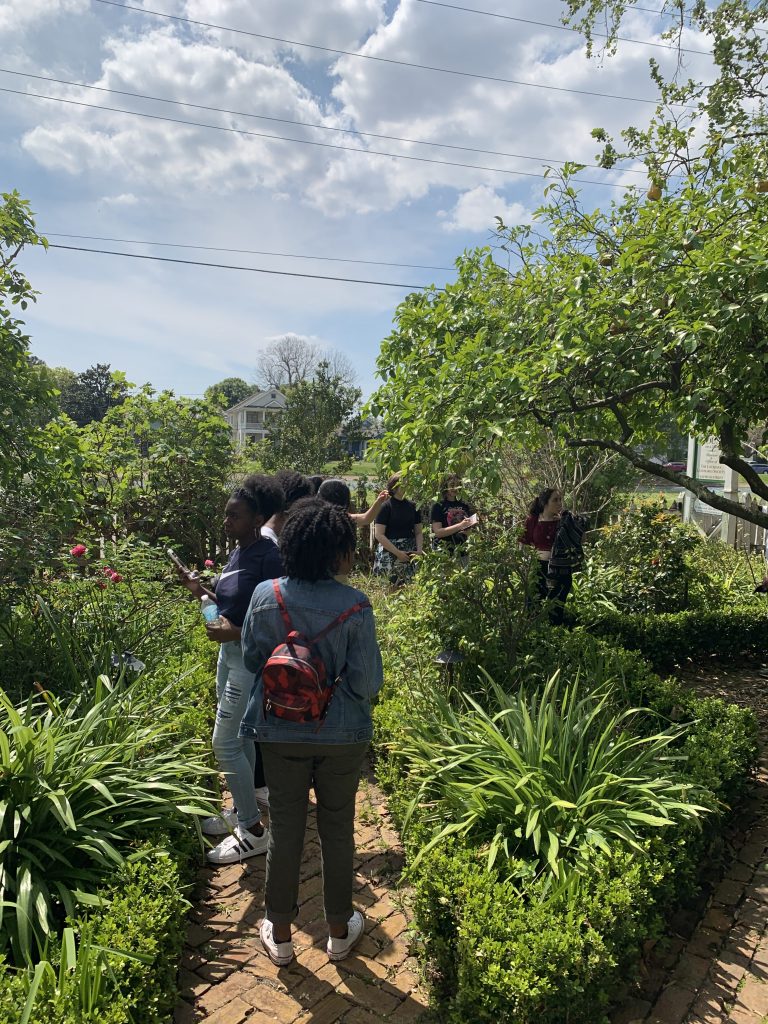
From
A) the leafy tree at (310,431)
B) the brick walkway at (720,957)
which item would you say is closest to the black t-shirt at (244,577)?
the brick walkway at (720,957)

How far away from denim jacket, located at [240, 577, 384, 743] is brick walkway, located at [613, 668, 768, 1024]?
148 cm

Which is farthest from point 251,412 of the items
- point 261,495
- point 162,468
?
point 261,495

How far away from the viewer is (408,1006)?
2.57 meters

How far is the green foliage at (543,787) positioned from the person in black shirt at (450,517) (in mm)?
1741

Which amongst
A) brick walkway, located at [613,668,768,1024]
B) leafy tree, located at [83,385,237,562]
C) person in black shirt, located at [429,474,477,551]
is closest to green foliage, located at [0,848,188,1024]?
brick walkway, located at [613,668,768,1024]

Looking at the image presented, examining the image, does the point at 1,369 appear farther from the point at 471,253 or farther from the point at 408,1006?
the point at 408,1006

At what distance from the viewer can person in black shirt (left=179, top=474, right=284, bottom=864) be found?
3322 millimetres

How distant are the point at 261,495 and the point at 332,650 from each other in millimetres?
1194

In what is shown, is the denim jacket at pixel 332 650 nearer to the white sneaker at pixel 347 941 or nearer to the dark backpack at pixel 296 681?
the dark backpack at pixel 296 681

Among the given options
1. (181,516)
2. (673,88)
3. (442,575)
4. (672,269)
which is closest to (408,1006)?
(442,575)

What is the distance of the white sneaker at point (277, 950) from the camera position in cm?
272

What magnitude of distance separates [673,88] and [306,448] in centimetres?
923

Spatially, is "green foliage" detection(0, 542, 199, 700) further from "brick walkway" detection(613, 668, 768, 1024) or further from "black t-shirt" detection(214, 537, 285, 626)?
"brick walkway" detection(613, 668, 768, 1024)

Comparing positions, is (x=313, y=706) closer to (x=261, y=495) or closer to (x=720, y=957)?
(x=261, y=495)
